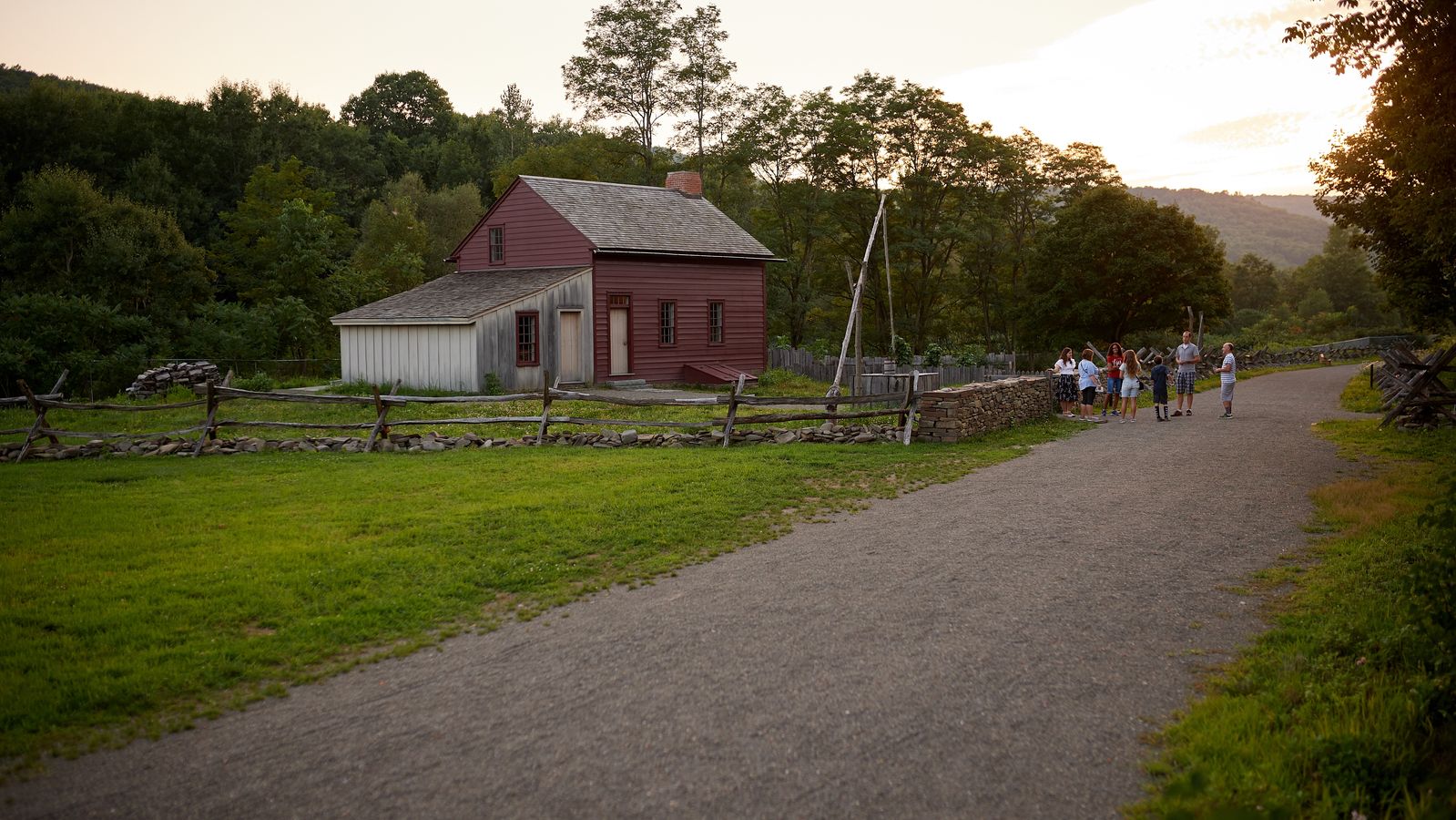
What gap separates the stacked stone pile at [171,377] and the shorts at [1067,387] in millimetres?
25202

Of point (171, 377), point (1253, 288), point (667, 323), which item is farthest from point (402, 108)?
point (1253, 288)

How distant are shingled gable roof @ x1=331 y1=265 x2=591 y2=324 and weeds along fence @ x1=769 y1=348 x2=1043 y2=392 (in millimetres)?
9379

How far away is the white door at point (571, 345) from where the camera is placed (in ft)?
98.7

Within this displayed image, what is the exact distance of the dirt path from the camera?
4773 mm

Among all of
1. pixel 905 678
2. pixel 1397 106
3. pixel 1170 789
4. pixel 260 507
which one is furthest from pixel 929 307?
pixel 1170 789

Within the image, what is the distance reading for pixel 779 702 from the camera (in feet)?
19.1

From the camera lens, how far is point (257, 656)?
22.2 feet

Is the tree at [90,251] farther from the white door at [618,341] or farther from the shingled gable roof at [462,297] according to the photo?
the white door at [618,341]

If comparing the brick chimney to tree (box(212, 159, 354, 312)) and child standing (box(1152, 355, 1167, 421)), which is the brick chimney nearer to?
tree (box(212, 159, 354, 312))

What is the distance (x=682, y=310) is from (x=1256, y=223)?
175 meters

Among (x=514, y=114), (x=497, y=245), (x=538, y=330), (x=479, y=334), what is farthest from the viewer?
(x=514, y=114)

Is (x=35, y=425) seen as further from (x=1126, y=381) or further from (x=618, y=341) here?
(x=1126, y=381)

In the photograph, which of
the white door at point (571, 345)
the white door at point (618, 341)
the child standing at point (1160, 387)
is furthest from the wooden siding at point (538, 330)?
the child standing at point (1160, 387)

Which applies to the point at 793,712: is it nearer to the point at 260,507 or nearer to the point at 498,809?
the point at 498,809
